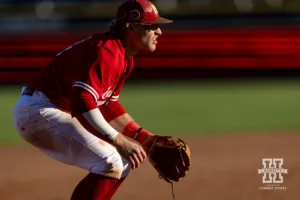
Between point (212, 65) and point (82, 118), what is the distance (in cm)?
809

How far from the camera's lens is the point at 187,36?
12.1 m

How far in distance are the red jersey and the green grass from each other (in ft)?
14.7

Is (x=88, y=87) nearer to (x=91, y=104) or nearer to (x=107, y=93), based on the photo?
(x=91, y=104)

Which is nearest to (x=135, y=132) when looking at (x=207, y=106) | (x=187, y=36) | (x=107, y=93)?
(x=107, y=93)

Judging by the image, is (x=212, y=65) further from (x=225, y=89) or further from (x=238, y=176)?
(x=238, y=176)

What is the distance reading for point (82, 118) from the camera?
3.86 m

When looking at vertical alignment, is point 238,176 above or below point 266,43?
below

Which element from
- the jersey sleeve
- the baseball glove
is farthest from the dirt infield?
the jersey sleeve

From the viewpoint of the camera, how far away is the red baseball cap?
13.7 ft

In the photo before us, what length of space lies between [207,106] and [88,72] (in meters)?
6.50

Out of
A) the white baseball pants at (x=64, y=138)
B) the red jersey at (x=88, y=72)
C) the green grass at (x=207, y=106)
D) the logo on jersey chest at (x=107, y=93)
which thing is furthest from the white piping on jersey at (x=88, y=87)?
the green grass at (x=207, y=106)

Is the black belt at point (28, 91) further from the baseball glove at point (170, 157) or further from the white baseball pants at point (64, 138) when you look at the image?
the baseball glove at point (170, 157)

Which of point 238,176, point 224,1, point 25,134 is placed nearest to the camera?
point 25,134

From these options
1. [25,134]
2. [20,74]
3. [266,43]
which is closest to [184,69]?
[266,43]
